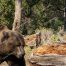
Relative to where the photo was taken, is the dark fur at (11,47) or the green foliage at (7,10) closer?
the dark fur at (11,47)

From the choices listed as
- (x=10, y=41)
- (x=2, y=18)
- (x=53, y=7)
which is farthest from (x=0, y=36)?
(x=53, y=7)

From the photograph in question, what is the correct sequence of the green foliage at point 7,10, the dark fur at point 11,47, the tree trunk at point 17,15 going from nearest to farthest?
1. the dark fur at point 11,47
2. the tree trunk at point 17,15
3. the green foliage at point 7,10

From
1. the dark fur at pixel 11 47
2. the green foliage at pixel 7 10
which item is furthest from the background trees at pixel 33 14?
the dark fur at pixel 11 47

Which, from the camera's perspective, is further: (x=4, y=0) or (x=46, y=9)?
(x=46, y=9)

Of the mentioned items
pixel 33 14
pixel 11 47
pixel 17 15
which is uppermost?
pixel 11 47

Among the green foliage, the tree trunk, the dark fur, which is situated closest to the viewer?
the dark fur

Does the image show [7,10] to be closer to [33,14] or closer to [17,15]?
[33,14]

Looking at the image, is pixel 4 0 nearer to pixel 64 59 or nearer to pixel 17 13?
pixel 17 13

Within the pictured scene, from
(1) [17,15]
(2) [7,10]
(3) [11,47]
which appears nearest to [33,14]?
(2) [7,10]

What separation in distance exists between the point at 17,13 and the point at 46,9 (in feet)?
14.6

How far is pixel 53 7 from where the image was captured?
66.6ft

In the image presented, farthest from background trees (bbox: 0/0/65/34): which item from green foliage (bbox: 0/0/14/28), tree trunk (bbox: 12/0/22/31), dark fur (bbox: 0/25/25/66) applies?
dark fur (bbox: 0/25/25/66)

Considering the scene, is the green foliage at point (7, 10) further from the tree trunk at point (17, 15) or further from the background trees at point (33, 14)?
the tree trunk at point (17, 15)

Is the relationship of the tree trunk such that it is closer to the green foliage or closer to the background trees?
the background trees
